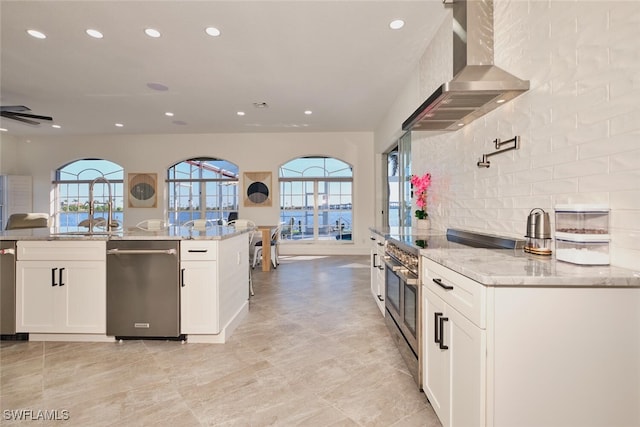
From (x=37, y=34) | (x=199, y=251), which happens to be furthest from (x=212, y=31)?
(x=199, y=251)

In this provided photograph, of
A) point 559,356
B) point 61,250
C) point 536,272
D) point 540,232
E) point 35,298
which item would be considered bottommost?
point 35,298

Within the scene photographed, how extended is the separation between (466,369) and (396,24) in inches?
122

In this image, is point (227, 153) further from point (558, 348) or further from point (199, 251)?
point (558, 348)

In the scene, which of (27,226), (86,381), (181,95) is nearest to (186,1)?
(181,95)

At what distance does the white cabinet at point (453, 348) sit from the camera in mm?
1128

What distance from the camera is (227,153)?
778 centimetres

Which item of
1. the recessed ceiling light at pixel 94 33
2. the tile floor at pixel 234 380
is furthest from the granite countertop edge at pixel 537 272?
the recessed ceiling light at pixel 94 33

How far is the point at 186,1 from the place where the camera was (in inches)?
105

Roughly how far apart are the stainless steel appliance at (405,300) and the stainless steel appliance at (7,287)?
325 centimetres

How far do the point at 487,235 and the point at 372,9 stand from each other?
2241mm

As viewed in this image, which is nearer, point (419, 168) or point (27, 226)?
point (419, 168)

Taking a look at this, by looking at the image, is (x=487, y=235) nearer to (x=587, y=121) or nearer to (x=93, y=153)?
(x=587, y=121)

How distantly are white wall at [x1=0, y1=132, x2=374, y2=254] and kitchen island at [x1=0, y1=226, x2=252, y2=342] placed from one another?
5.19 m

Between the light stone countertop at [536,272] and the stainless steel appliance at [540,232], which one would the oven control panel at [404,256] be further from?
the stainless steel appliance at [540,232]
